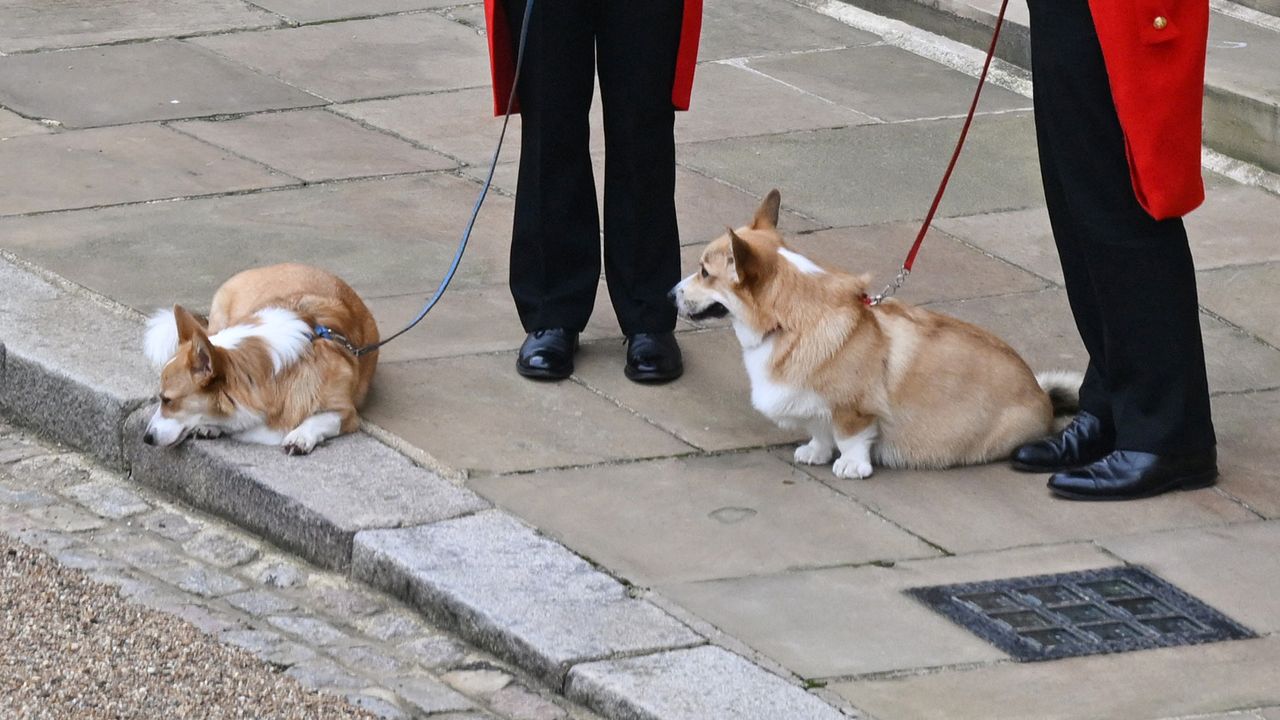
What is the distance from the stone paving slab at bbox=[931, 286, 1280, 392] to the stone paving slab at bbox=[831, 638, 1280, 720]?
5.77ft

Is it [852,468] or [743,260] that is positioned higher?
[743,260]

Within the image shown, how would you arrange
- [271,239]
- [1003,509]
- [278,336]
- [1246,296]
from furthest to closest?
[271,239]
[1246,296]
[278,336]
[1003,509]

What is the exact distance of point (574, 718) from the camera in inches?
157

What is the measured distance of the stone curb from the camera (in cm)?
398

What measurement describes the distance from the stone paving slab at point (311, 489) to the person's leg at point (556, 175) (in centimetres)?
84

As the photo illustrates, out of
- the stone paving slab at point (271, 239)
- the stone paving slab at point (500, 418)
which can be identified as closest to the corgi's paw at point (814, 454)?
the stone paving slab at point (500, 418)

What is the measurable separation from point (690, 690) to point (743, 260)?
1.43 m

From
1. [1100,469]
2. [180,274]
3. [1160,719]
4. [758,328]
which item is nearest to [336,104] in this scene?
[180,274]

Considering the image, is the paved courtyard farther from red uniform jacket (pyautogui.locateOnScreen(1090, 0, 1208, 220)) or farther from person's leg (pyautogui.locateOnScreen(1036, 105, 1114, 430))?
red uniform jacket (pyautogui.locateOnScreen(1090, 0, 1208, 220))

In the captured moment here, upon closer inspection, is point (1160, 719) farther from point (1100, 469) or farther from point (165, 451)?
point (165, 451)

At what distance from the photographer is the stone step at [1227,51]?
7.73 meters

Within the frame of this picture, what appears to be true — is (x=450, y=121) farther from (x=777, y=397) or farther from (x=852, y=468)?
(x=852, y=468)

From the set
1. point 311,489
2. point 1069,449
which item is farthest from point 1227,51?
point 311,489

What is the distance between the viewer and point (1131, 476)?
16.1 feet
